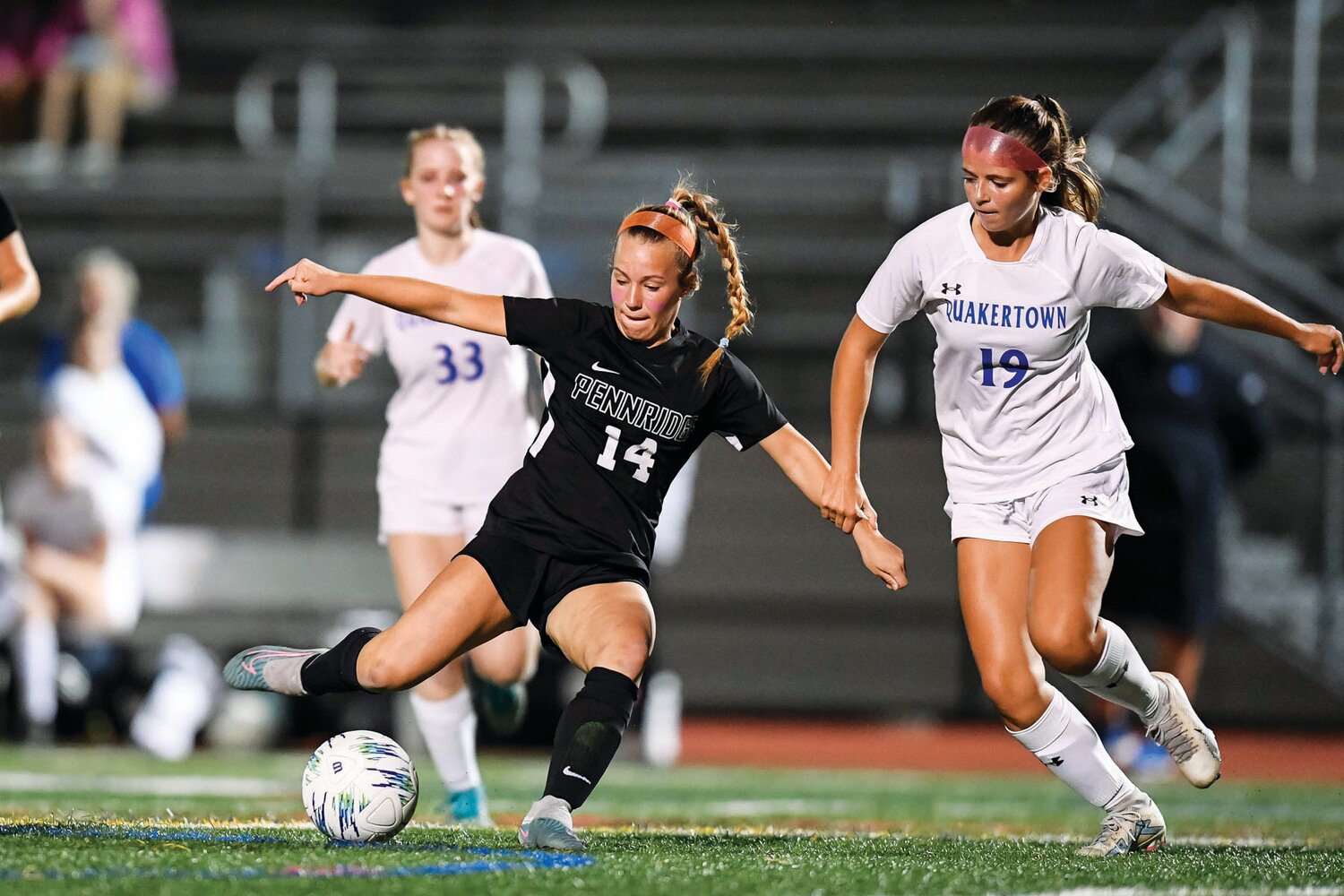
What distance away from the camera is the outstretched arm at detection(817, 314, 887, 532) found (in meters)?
5.27

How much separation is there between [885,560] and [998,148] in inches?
48.2

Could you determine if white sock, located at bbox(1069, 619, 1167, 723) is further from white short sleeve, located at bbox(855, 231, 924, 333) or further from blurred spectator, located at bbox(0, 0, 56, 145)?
blurred spectator, located at bbox(0, 0, 56, 145)

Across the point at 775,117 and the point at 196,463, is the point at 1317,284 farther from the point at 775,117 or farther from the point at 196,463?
the point at 196,463

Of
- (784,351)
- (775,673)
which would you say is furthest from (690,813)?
(784,351)

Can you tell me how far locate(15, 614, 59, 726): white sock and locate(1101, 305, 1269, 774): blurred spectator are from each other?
6.20m

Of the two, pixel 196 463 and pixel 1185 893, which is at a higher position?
pixel 196 463

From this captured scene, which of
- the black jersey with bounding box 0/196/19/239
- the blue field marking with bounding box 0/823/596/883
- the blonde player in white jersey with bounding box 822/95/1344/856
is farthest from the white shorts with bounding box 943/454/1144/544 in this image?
the black jersey with bounding box 0/196/19/239

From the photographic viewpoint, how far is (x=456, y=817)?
21.2ft

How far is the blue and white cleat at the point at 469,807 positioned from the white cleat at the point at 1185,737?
2326 millimetres

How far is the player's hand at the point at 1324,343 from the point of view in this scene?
5.44 meters

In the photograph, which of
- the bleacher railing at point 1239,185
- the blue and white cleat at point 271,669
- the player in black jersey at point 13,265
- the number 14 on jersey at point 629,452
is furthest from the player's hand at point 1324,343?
the bleacher railing at point 1239,185

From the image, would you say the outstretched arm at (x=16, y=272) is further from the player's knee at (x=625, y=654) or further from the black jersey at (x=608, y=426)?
the player's knee at (x=625, y=654)

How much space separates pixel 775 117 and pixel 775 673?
549 cm

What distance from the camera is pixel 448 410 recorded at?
→ 6625 millimetres
